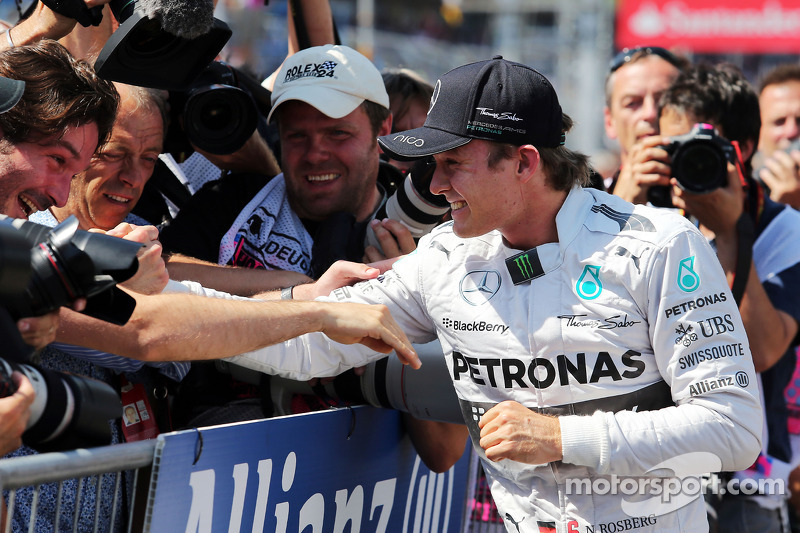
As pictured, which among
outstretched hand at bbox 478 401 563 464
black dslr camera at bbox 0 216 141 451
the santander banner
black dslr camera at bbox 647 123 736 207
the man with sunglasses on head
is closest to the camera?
black dslr camera at bbox 0 216 141 451

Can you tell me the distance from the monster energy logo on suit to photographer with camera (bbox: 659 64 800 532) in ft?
3.69

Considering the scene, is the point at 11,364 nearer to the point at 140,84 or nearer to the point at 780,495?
the point at 140,84

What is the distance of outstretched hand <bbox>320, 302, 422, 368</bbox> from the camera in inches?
98.5

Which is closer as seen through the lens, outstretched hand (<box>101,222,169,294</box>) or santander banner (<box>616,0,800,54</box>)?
outstretched hand (<box>101,222,169,294</box>)

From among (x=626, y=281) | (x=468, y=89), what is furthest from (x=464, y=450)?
(x=468, y=89)

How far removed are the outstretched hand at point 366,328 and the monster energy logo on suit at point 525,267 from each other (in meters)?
0.36

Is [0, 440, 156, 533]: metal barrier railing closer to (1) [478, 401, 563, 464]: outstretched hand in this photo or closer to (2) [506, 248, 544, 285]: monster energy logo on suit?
(1) [478, 401, 563, 464]: outstretched hand

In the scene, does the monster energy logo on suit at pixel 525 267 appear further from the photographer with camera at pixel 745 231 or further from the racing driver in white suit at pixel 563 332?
the photographer with camera at pixel 745 231

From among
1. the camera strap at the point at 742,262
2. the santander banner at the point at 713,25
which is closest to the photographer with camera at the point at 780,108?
the camera strap at the point at 742,262

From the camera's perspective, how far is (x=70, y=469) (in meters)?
1.96

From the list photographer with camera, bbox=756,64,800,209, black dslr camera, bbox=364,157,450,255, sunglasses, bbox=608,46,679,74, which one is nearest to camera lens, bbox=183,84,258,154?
black dslr camera, bbox=364,157,450,255

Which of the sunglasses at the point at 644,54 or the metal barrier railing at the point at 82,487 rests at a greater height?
the sunglasses at the point at 644,54

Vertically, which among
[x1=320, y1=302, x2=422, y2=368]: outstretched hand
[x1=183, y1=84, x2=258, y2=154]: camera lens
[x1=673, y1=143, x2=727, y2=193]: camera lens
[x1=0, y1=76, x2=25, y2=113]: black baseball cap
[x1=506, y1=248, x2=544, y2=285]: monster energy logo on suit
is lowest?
[x1=320, y1=302, x2=422, y2=368]: outstretched hand

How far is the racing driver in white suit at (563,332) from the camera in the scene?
2248mm
